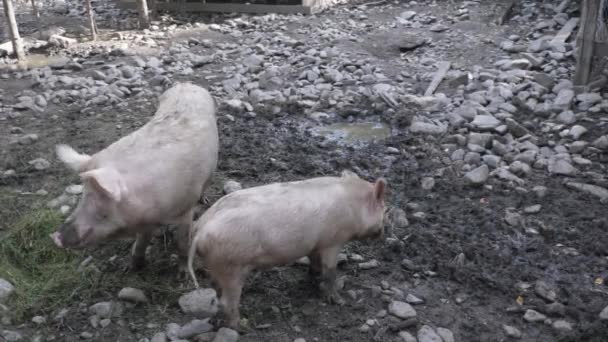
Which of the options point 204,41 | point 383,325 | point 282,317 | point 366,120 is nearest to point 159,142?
point 282,317

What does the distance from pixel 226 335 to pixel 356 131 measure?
9.61ft

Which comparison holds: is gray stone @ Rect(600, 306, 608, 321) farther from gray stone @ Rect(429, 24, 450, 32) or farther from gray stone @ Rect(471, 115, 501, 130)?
gray stone @ Rect(429, 24, 450, 32)

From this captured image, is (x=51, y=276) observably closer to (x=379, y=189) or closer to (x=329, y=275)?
(x=329, y=275)

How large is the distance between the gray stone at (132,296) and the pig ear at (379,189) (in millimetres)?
1302

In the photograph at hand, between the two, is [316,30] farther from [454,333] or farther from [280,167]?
[454,333]

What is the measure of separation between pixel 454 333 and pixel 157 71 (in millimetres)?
4779

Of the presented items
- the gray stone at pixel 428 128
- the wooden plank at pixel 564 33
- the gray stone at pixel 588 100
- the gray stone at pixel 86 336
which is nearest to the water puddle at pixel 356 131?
the gray stone at pixel 428 128

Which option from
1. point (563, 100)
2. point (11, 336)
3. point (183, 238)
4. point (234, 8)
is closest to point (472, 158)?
point (563, 100)

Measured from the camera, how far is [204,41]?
8.11 m

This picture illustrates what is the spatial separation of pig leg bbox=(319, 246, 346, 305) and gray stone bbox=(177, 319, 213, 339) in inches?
24.0

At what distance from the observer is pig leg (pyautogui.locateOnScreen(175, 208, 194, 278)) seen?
3.46 meters

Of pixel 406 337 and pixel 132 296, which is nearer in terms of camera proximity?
pixel 406 337

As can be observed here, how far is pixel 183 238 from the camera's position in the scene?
3.51m

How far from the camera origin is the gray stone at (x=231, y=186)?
4414 mm
